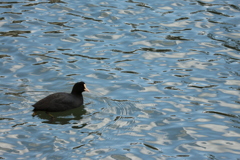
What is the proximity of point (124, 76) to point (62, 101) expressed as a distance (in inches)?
105

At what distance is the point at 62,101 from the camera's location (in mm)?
12586

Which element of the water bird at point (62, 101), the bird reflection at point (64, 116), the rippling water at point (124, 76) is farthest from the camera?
the water bird at point (62, 101)

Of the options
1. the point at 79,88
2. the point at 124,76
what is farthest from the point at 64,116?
the point at 124,76

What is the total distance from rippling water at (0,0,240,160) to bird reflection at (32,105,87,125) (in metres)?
0.03

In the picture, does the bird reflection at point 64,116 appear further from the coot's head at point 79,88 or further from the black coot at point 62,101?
the coot's head at point 79,88

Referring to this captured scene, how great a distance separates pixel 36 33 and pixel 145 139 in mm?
7815

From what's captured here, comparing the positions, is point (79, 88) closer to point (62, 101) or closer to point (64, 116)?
point (62, 101)

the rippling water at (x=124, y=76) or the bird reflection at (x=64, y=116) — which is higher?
the rippling water at (x=124, y=76)

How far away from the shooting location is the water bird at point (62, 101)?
40.0ft

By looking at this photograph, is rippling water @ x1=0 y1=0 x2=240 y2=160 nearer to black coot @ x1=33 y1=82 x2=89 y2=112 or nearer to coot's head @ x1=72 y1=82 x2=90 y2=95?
black coot @ x1=33 y1=82 x2=89 y2=112

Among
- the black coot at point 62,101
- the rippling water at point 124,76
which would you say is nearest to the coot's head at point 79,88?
the black coot at point 62,101

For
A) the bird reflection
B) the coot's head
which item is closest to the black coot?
the coot's head

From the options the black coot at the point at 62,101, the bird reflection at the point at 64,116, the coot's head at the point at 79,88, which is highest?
the coot's head at the point at 79,88

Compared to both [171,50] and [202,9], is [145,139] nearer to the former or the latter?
[171,50]
